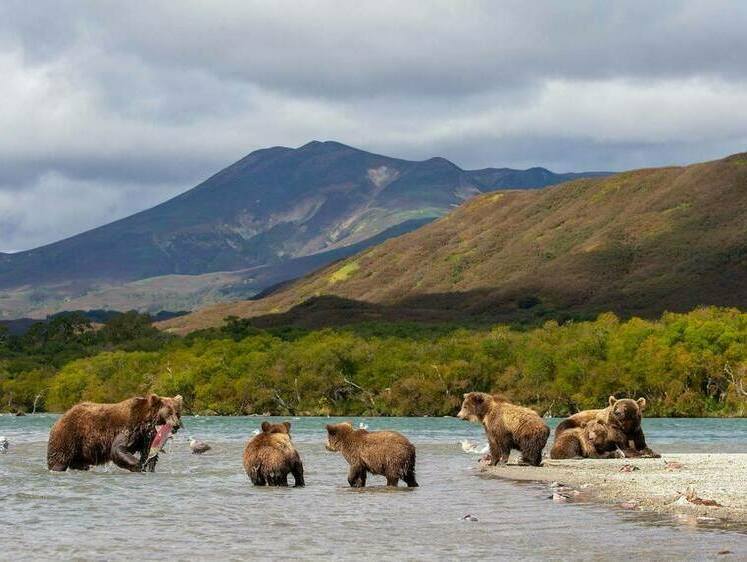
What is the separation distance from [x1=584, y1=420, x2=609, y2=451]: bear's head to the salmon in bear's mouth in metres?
14.2

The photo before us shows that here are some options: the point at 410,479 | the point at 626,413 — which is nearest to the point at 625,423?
the point at 626,413

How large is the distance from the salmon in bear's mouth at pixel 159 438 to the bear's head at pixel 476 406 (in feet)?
28.7

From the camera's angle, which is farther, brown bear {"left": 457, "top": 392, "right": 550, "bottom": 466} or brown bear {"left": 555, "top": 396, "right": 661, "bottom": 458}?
brown bear {"left": 555, "top": 396, "right": 661, "bottom": 458}

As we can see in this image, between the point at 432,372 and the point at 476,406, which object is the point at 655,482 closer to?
the point at 476,406

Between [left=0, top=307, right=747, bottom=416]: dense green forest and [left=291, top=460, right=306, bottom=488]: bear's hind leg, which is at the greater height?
[left=0, top=307, right=747, bottom=416]: dense green forest

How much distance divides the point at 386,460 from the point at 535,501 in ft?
15.5

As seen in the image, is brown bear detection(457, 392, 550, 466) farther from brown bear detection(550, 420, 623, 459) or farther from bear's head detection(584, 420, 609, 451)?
brown bear detection(550, 420, 623, 459)

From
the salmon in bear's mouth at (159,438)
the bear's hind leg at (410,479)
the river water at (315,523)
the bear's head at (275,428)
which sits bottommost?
the river water at (315,523)

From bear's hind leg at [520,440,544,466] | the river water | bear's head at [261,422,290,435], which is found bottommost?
the river water

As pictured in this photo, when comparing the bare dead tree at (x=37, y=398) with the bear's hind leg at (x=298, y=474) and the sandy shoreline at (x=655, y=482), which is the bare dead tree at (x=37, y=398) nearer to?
the sandy shoreline at (x=655, y=482)

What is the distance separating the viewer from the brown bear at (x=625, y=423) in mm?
37031

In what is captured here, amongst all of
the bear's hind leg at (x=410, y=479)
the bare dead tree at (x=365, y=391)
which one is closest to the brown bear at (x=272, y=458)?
the bear's hind leg at (x=410, y=479)

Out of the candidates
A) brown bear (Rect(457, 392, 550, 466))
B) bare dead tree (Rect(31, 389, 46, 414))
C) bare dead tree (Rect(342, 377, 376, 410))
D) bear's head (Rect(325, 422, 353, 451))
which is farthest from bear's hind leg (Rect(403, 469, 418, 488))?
bare dead tree (Rect(31, 389, 46, 414))

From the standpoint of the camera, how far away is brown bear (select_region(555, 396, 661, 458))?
3703 centimetres
